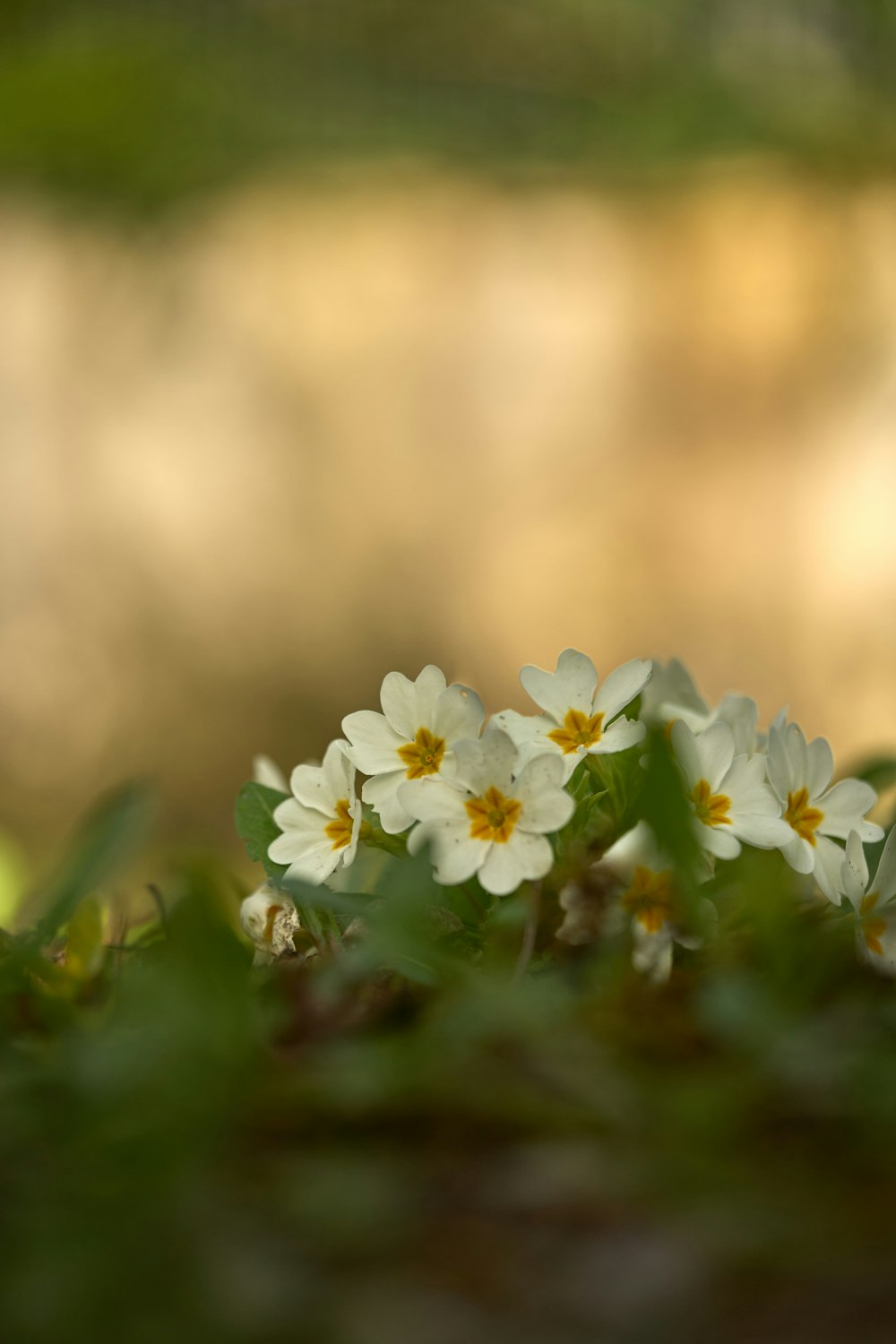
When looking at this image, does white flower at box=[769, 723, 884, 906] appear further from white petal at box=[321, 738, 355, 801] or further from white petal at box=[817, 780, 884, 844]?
white petal at box=[321, 738, 355, 801]

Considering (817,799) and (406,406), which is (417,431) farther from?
(817,799)

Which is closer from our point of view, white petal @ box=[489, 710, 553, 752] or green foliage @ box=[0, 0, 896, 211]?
white petal @ box=[489, 710, 553, 752]

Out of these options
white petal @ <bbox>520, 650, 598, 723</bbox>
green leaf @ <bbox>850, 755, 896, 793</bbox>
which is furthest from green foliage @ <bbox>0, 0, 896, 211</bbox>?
white petal @ <bbox>520, 650, 598, 723</bbox>

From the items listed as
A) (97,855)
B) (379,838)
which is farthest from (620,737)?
(97,855)

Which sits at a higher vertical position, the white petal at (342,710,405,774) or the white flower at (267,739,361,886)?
the white petal at (342,710,405,774)

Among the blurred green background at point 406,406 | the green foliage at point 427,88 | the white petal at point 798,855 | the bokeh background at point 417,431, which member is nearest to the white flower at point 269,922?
the white petal at point 798,855

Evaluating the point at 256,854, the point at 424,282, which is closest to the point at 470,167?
the point at 424,282
